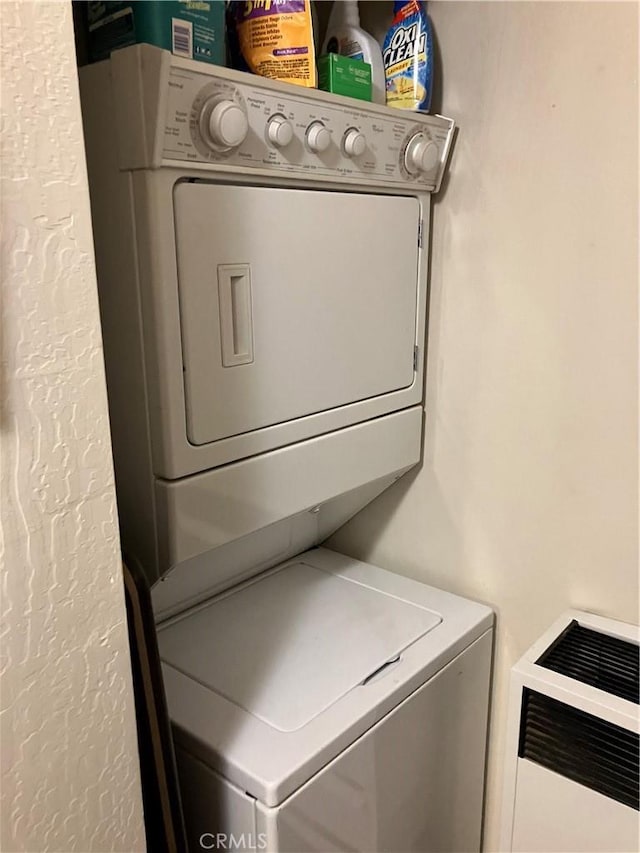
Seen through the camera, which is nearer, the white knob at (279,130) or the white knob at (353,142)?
the white knob at (279,130)

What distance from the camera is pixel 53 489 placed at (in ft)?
2.69

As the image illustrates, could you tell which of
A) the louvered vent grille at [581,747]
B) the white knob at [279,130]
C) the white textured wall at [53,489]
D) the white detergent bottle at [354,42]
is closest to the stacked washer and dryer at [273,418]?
the white knob at [279,130]

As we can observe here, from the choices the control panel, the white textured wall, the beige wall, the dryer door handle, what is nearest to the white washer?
the beige wall

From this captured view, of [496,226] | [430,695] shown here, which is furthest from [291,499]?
[496,226]

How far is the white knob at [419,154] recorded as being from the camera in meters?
1.48

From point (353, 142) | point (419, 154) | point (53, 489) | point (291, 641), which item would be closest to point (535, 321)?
point (419, 154)

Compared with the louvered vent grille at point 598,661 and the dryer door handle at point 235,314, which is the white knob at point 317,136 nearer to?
the dryer door handle at point 235,314

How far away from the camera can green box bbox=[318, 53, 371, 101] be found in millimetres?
1358

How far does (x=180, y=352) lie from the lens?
1.19 metres

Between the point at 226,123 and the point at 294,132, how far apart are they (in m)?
0.19

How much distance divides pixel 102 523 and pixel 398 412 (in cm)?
95

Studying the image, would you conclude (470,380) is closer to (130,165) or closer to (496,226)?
(496,226)

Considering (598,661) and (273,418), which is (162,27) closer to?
(273,418)

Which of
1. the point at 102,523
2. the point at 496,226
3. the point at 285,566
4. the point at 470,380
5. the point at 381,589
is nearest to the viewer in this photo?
the point at 102,523
